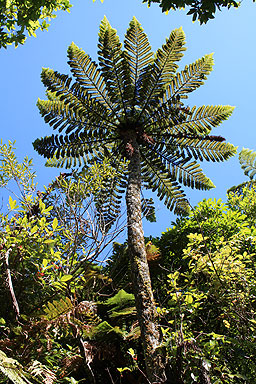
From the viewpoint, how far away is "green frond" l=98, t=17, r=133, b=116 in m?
6.52

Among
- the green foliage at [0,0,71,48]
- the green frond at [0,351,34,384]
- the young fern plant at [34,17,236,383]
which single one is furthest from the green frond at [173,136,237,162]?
the green frond at [0,351,34,384]

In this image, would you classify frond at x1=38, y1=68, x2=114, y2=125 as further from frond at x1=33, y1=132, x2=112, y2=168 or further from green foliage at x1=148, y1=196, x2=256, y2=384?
green foliage at x1=148, y1=196, x2=256, y2=384

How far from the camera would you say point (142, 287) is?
13.7 ft

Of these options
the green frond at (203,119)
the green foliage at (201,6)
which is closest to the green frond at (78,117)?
the green frond at (203,119)

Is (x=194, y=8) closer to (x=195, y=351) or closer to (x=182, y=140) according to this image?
(x=195, y=351)

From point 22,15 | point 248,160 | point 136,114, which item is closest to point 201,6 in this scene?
point 22,15

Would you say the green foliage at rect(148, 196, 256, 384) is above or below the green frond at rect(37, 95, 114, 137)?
below

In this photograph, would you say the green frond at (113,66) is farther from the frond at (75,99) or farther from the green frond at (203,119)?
the green frond at (203,119)

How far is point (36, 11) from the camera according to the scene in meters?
4.04

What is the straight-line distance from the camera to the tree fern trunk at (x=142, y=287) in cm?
346

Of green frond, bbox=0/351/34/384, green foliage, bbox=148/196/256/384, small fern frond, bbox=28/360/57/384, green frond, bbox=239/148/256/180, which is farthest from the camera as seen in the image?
green frond, bbox=239/148/256/180

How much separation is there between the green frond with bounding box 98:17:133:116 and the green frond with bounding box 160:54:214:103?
1.04 m

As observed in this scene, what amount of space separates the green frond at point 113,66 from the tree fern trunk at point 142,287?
200 centimetres

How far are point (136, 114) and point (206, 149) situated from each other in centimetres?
202
